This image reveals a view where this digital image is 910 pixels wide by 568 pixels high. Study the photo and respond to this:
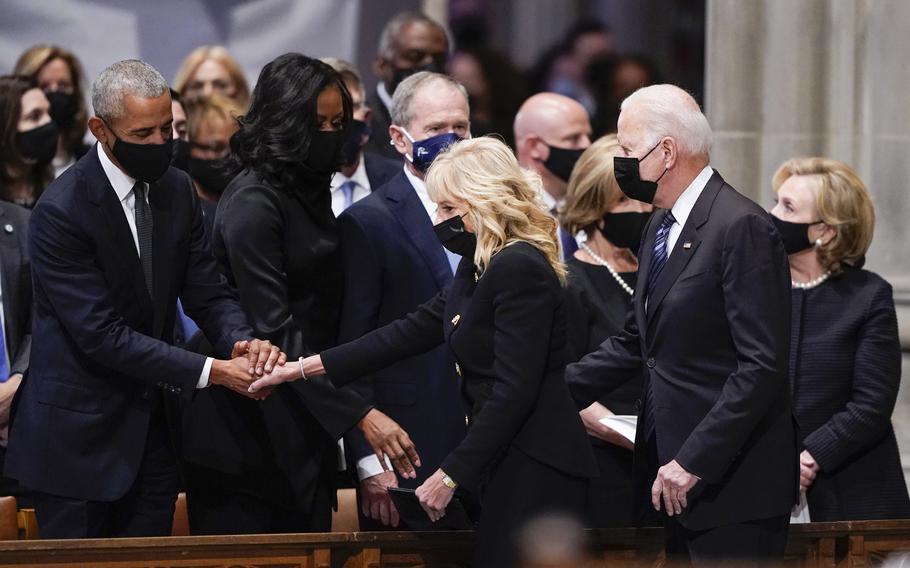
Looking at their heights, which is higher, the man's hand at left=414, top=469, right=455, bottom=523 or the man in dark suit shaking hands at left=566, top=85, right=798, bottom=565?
the man in dark suit shaking hands at left=566, top=85, right=798, bottom=565

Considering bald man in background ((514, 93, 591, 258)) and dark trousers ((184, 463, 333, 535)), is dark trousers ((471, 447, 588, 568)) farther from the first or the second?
bald man in background ((514, 93, 591, 258))

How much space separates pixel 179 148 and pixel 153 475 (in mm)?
1854

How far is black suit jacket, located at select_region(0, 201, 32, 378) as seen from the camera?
5.37 m

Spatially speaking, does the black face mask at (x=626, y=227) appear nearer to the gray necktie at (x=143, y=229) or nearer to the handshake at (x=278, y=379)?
the handshake at (x=278, y=379)

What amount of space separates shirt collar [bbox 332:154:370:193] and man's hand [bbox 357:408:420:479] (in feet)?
6.32

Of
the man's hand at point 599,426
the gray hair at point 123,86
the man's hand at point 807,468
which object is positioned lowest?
the man's hand at point 807,468

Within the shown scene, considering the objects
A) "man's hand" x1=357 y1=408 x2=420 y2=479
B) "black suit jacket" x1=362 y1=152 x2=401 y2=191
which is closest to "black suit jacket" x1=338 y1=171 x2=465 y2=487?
"man's hand" x1=357 y1=408 x2=420 y2=479

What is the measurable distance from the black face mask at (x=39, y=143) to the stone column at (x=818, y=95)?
303 centimetres

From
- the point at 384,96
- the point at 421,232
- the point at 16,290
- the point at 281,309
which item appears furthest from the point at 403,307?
the point at 384,96

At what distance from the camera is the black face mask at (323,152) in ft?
15.2

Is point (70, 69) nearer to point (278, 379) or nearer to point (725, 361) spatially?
point (278, 379)

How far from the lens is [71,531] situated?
4406 mm

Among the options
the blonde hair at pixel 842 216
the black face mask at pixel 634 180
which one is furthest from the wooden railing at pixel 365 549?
the blonde hair at pixel 842 216

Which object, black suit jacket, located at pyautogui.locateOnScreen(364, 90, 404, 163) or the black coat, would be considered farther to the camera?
black suit jacket, located at pyautogui.locateOnScreen(364, 90, 404, 163)
